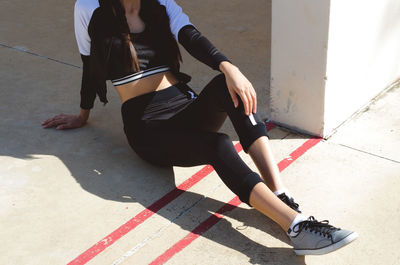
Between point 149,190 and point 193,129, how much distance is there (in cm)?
43

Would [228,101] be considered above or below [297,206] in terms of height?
above

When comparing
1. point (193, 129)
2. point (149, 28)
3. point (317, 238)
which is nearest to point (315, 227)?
point (317, 238)

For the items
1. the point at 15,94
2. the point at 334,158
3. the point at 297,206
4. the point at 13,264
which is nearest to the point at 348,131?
the point at 334,158

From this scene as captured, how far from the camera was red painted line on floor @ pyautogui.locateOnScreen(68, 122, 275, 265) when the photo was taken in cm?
250

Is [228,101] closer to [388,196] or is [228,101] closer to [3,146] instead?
[388,196]

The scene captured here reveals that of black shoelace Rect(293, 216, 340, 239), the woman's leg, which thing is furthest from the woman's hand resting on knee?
black shoelace Rect(293, 216, 340, 239)

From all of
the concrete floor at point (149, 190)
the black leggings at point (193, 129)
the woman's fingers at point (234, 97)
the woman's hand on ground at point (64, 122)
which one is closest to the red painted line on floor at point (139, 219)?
the concrete floor at point (149, 190)

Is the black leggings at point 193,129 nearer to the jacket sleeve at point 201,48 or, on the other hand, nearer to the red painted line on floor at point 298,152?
the jacket sleeve at point 201,48

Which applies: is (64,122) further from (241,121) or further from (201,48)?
(241,121)

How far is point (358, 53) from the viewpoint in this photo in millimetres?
3350

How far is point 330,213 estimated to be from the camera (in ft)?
8.86

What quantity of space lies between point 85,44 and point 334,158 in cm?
154

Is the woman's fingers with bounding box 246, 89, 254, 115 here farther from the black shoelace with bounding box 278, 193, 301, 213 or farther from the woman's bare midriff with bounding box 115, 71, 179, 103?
the woman's bare midriff with bounding box 115, 71, 179, 103

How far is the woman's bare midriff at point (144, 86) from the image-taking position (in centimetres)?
298
